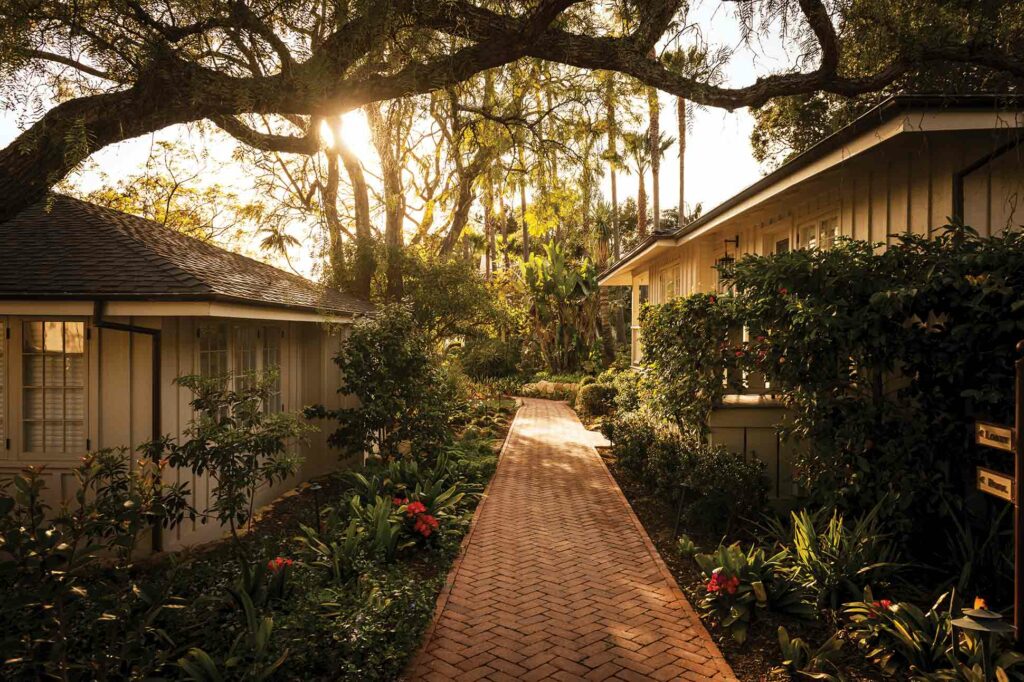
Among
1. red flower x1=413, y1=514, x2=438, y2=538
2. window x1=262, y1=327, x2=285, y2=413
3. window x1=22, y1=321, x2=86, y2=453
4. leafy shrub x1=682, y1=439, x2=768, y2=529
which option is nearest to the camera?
leafy shrub x1=682, y1=439, x2=768, y2=529

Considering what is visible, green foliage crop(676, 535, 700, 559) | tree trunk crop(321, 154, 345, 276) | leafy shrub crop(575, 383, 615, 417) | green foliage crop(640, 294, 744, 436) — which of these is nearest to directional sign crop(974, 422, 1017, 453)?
green foliage crop(676, 535, 700, 559)

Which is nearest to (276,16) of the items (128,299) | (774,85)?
(128,299)

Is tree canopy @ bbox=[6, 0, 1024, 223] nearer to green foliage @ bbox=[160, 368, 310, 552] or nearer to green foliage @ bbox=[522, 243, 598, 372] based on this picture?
green foliage @ bbox=[160, 368, 310, 552]

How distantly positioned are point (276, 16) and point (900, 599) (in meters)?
6.88

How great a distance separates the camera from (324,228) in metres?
15.2

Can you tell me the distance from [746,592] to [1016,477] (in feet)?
7.07

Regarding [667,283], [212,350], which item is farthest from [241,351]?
[667,283]

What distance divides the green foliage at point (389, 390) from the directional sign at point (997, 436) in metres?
7.31

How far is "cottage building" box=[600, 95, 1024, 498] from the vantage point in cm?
545

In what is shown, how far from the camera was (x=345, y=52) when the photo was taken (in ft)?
17.7

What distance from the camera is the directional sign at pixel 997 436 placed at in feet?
12.1

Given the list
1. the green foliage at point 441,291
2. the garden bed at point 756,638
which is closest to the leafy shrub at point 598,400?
the green foliage at point 441,291

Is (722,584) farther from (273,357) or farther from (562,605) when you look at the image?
(273,357)

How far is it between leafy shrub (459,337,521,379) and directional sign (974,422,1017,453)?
63.4 feet
